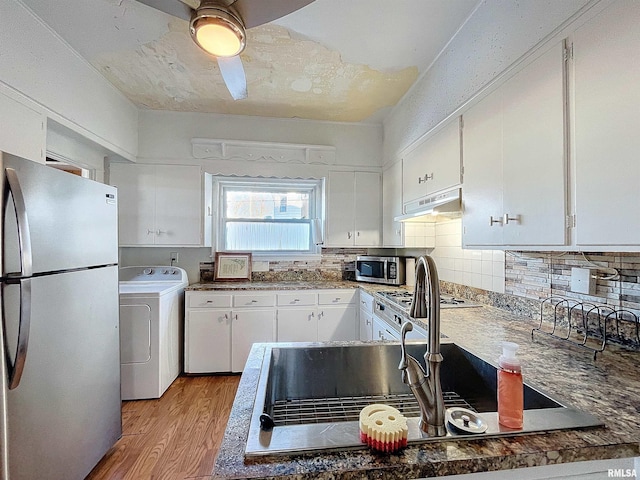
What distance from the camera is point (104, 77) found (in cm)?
244

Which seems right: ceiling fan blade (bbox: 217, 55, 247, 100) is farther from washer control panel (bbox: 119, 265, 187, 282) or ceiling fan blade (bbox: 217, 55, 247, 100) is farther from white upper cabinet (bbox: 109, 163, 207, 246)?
washer control panel (bbox: 119, 265, 187, 282)

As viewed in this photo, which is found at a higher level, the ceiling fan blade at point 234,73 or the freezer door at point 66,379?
the ceiling fan blade at point 234,73

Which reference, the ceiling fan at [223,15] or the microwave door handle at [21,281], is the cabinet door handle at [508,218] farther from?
the microwave door handle at [21,281]

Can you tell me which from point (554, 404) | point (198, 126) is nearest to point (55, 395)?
point (554, 404)

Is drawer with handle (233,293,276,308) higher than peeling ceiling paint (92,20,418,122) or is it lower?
lower

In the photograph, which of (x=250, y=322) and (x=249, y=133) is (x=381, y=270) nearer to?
(x=250, y=322)

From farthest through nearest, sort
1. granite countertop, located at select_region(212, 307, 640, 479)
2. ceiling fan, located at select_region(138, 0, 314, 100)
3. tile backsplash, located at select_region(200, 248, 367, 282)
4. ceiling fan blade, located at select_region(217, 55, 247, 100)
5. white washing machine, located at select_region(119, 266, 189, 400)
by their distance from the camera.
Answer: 1. tile backsplash, located at select_region(200, 248, 367, 282)
2. white washing machine, located at select_region(119, 266, 189, 400)
3. ceiling fan blade, located at select_region(217, 55, 247, 100)
4. ceiling fan, located at select_region(138, 0, 314, 100)
5. granite countertop, located at select_region(212, 307, 640, 479)

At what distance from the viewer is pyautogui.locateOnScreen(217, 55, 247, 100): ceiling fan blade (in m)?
1.54

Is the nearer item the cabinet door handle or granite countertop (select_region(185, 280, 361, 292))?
the cabinet door handle

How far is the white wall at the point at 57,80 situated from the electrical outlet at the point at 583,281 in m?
3.05

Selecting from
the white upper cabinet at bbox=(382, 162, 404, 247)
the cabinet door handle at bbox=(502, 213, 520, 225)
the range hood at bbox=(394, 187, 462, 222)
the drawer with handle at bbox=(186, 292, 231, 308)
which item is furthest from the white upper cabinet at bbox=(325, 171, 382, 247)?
the cabinet door handle at bbox=(502, 213, 520, 225)

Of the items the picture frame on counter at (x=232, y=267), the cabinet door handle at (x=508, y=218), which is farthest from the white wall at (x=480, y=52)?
the picture frame on counter at (x=232, y=267)

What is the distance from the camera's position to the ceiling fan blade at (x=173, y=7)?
124 centimetres

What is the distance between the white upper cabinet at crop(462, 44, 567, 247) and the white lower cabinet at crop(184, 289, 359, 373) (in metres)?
1.69
